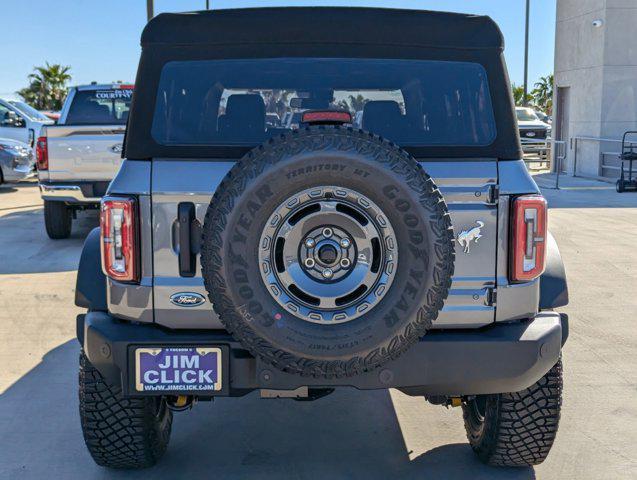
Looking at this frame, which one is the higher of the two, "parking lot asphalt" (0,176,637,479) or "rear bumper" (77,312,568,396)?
"rear bumper" (77,312,568,396)

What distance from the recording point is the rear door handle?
138 inches

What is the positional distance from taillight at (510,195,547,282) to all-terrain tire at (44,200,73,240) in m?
8.40

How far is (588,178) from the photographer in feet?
70.0

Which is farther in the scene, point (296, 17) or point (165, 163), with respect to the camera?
point (296, 17)

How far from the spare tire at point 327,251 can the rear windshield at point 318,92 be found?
60cm

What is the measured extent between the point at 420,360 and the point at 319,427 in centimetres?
142

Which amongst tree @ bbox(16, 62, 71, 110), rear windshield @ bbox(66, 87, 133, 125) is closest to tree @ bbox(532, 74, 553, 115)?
tree @ bbox(16, 62, 71, 110)

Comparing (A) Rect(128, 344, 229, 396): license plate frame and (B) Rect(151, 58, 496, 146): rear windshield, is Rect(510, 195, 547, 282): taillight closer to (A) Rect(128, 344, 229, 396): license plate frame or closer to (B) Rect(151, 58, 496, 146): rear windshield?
(B) Rect(151, 58, 496, 146): rear windshield

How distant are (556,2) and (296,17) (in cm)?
2267

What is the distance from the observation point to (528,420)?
3.95 meters

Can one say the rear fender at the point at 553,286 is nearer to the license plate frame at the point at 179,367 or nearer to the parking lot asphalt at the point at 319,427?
the parking lot asphalt at the point at 319,427

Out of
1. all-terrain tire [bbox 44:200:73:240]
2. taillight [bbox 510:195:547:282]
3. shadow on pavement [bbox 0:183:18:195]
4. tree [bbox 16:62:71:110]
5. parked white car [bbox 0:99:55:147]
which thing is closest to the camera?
taillight [bbox 510:195:547:282]

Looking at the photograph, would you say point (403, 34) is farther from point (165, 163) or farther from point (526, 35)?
point (526, 35)

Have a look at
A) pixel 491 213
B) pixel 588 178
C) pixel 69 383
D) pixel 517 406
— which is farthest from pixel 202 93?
pixel 588 178
